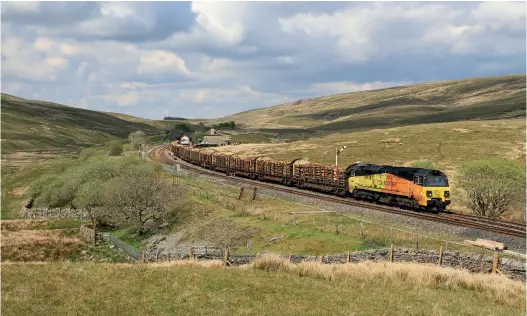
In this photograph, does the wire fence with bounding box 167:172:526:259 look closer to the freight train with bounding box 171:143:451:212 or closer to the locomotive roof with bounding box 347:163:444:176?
the freight train with bounding box 171:143:451:212

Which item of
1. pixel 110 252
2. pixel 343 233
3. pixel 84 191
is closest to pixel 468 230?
pixel 343 233

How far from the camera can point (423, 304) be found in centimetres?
1838

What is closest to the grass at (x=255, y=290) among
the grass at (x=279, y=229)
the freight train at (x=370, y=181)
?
the grass at (x=279, y=229)

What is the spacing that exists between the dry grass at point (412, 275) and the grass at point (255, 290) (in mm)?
46

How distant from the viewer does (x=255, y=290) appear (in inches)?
752

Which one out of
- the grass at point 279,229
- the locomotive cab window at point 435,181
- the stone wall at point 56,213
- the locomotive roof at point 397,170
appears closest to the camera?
the grass at point 279,229

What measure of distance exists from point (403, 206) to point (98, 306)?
34612 mm

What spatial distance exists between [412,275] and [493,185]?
2832cm

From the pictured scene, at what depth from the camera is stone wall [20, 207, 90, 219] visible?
71.2m

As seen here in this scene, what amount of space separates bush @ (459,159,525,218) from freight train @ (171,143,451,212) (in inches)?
285

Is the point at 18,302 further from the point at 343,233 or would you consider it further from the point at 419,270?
the point at 343,233

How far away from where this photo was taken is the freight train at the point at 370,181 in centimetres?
4088

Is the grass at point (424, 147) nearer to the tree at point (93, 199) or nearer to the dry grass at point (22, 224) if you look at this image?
the tree at point (93, 199)

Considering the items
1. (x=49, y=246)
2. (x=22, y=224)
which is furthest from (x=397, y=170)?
(x=22, y=224)
